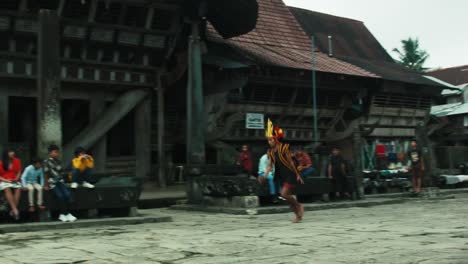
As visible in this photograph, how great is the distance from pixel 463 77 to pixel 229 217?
117 feet

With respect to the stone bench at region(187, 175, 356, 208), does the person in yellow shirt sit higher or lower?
higher

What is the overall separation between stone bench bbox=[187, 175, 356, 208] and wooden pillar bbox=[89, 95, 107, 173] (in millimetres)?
5365

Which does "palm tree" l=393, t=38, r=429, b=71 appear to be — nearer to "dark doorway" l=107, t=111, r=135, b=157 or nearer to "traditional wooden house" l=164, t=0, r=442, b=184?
"traditional wooden house" l=164, t=0, r=442, b=184

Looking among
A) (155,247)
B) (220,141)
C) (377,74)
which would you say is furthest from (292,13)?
(155,247)

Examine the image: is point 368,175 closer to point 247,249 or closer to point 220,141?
point 220,141

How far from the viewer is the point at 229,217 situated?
12.5 meters

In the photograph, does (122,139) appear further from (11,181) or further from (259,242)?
(259,242)

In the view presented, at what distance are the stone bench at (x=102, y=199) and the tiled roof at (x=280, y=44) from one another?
10493 mm

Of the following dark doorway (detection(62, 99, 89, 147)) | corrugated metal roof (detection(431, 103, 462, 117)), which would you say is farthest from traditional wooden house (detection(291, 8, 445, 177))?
dark doorway (detection(62, 99, 89, 147))

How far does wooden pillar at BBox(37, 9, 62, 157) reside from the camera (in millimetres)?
11516

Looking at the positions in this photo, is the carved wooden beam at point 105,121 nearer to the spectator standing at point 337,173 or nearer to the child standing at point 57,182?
the spectator standing at point 337,173

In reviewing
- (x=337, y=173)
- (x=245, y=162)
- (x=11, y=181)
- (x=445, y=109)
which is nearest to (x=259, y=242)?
(x=11, y=181)

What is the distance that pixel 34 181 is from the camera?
36.0 feet

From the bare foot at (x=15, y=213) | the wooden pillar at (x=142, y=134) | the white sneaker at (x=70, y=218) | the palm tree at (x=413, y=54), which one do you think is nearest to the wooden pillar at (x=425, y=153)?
the wooden pillar at (x=142, y=134)
